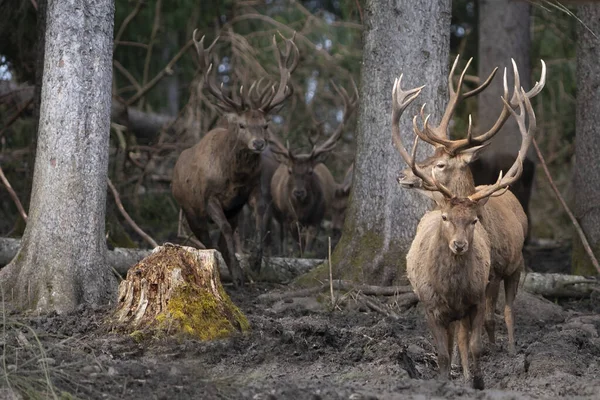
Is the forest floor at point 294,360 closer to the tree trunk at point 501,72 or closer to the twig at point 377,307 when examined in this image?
the twig at point 377,307

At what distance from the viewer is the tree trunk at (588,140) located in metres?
11.5

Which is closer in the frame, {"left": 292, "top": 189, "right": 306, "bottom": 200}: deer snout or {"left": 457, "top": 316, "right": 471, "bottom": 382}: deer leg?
{"left": 457, "top": 316, "right": 471, "bottom": 382}: deer leg

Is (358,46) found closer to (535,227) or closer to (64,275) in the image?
(535,227)

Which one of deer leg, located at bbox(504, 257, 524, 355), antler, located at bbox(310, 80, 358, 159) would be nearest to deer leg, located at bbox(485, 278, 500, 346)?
deer leg, located at bbox(504, 257, 524, 355)

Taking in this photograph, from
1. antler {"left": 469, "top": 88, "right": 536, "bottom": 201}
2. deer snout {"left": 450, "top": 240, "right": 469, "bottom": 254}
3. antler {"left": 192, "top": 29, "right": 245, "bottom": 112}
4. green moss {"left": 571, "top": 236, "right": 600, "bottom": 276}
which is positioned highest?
antler {"left": 192, "top": 29, "right": 245, "bottom": 112}

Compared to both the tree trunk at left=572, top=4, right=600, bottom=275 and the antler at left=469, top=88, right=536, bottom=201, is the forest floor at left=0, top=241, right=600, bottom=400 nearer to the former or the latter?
the antler at left=469, top=88, right=536, bottom=201

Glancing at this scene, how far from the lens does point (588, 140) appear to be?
11594 mm

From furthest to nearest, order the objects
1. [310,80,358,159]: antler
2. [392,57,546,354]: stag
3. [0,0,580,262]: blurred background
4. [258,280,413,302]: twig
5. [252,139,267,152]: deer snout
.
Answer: [310,80,358,159]: antler → [0,0,580,262]: blurred background → [252,139,267,152]: deer snout → [258,280,413,302]: twig → [392,57,546,354]: stag

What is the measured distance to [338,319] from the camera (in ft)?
30.4

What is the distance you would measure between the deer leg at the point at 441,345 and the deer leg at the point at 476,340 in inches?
7.0

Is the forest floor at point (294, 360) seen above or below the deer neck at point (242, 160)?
below

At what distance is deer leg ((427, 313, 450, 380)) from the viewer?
23.5ft

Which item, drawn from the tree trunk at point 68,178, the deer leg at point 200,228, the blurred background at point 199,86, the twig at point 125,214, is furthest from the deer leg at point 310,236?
the tree trunk at point 68,178

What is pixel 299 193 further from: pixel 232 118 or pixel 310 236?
pixel 232 118
